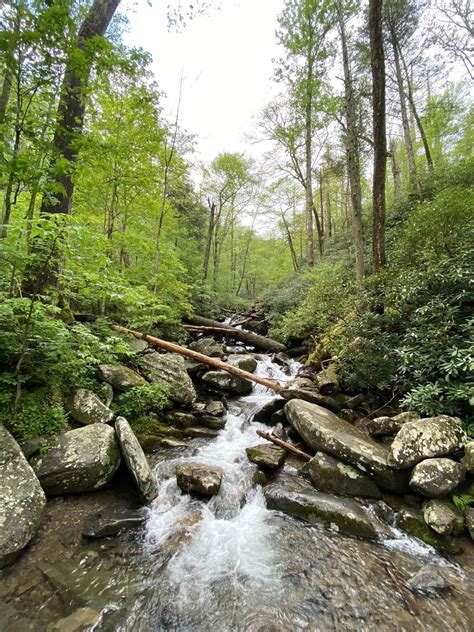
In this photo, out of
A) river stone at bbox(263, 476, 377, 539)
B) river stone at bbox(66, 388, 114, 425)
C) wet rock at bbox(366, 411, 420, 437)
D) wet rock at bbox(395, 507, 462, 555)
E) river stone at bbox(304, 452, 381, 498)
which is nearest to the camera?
wet rock at bbox(395, 507, 462, 555)

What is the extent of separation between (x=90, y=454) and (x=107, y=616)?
1599 mm

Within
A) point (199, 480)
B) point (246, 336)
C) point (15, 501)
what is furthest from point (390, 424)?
point (246, 336)

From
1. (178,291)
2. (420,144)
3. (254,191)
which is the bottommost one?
(178,291)

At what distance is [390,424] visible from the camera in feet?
13.1

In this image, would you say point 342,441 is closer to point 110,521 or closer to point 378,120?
point 110,521

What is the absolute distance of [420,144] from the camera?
17.1 metres

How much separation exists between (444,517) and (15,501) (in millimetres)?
4566

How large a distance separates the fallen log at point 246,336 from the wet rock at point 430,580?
7.37m

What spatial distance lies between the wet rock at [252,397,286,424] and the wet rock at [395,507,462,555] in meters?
2.74

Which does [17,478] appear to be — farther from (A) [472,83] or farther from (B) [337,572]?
(A) [472,83]

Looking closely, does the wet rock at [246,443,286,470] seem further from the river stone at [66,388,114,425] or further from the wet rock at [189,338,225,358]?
the wet rock at [189,338,225,358]

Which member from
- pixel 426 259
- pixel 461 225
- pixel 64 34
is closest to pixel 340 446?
pixel 426 259

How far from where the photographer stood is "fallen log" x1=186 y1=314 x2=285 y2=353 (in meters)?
9.92

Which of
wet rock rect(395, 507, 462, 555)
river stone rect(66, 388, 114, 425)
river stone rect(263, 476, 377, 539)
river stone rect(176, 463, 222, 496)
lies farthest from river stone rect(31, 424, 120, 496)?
wet rock rect(395, 507, 462, 555)
